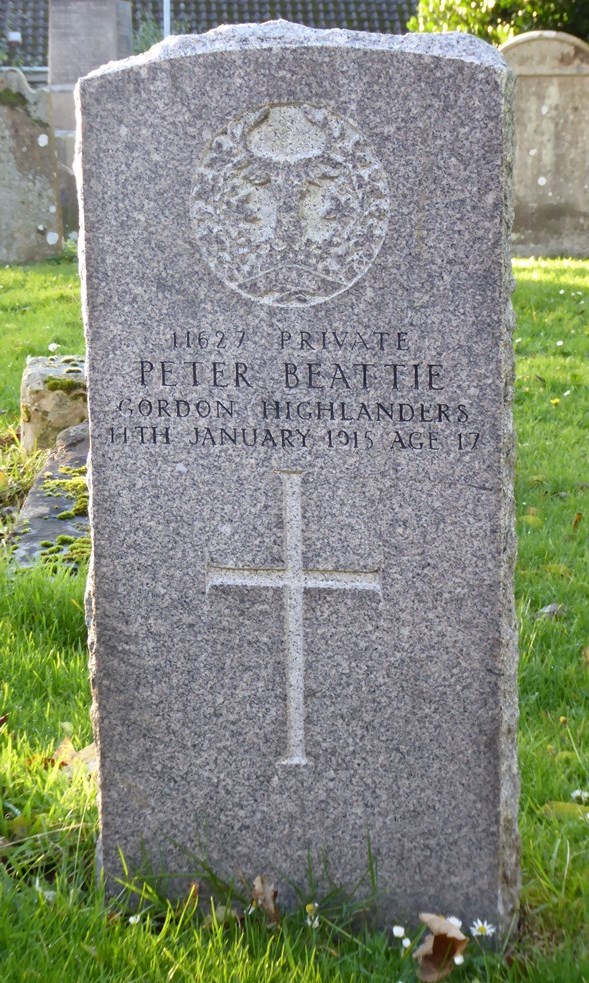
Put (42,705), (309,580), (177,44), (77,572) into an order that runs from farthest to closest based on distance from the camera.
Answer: (77,572) → (42,705) → (309,580) → (177,44)

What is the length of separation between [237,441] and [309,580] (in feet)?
1.05

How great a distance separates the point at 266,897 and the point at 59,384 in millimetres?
3193

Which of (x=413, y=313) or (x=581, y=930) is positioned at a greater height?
(x=413, y=313)

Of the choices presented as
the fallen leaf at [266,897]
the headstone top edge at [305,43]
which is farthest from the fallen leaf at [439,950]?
the headstone top edge at [305,43]

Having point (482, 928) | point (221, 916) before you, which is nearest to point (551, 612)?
point (482, 928)

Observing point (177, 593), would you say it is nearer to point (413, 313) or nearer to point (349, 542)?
point (349, 542)

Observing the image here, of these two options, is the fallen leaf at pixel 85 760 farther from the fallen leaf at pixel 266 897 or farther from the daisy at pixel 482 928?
the daisy at pixel 482 928

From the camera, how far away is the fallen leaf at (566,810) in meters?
2.63

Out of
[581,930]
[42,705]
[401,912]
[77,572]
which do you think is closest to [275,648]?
[401,912]

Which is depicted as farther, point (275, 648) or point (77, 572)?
Answer: point (77, 572)

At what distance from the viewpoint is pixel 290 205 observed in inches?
86.1

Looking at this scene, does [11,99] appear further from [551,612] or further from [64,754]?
[64,754]

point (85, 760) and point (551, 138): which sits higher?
point (551, 138)

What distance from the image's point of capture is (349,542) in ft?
7.48
